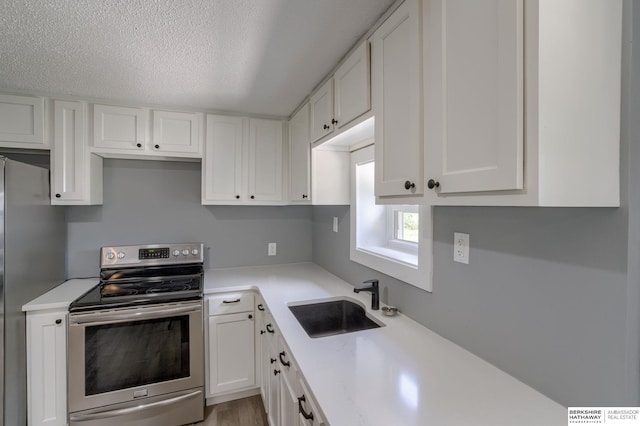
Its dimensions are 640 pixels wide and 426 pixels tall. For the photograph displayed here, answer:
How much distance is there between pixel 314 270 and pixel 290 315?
3.60 ft

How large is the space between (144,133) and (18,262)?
1099 millimetres

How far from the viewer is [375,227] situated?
6.56ft

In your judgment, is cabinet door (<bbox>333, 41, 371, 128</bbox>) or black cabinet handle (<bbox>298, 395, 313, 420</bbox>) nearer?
black cabinet handle (<bbox>298, 395, 313, 420</bbox>)

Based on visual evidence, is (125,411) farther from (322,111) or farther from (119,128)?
(322,111)

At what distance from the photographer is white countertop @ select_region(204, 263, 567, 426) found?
2.57ft

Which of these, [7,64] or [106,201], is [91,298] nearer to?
[106,201]

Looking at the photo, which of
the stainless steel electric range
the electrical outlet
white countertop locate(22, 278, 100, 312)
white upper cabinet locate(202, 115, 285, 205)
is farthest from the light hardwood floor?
the electrical outlet

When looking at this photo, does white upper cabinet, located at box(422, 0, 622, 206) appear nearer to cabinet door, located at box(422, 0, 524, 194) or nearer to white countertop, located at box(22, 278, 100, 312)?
cabinet door, located at box(422, 0, 524, 194)

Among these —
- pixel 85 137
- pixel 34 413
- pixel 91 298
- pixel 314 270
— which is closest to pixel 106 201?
pixel 85 137

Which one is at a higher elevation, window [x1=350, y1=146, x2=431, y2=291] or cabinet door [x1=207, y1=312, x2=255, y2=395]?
window [x1=350, y1=146, x2=431, y2=291]

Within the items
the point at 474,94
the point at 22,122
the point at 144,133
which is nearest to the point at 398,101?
the point at 474,94

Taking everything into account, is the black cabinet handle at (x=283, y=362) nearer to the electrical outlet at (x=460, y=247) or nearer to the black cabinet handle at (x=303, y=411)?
the black cabinet handle at (x=303, y=411)

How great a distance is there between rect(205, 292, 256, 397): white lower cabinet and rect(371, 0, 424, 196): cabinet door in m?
1.46

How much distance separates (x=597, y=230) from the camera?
2.38 ft
